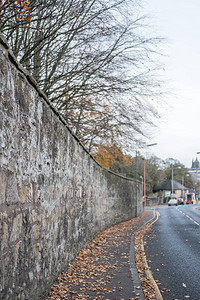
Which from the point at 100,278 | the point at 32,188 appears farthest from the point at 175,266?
the point at 32,188

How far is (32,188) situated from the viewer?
4477 mm

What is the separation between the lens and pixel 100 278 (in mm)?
6535

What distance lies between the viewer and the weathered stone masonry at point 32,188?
3.48 meters

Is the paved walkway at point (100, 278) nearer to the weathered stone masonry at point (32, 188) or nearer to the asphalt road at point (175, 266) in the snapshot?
the weathered stone masonry at point (32, 188)

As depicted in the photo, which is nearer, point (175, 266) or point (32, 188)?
point (32, 188)

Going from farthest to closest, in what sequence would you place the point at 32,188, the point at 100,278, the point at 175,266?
the point at 175,266, the point at 100,278, the point at 32,188

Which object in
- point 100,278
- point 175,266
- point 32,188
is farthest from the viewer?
point 175,266

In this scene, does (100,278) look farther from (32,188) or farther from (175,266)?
(32,188)

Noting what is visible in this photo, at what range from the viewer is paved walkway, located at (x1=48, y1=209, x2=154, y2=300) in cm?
544

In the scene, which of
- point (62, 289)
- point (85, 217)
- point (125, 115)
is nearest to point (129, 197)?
point (125, 115)

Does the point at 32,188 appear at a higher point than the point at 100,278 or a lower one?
higher

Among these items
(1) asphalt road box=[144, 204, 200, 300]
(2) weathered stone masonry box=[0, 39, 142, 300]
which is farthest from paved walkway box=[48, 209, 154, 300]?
(1) asphalt road box=[144, 204, 200, 300]

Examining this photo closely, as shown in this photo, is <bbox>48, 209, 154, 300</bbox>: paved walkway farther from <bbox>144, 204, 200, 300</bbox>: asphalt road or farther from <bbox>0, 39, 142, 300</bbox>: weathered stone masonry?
<bbox>144, 204, 200, 300</bbox>: asphalt road

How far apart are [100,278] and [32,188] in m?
2.93
